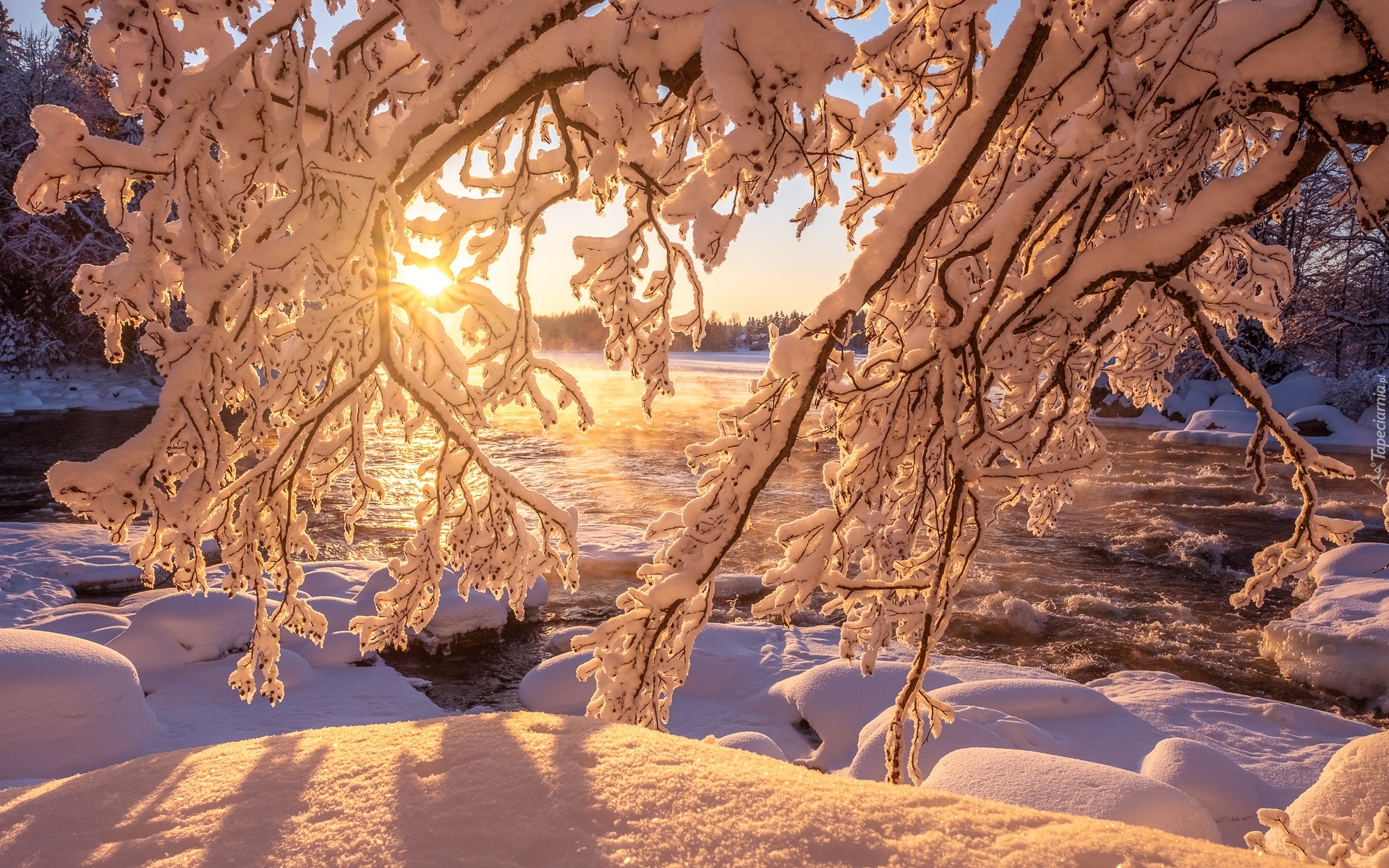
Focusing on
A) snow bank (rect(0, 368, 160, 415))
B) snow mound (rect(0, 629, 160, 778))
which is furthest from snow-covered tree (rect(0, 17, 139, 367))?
snow mound (rect(0, 629, 160, 778))

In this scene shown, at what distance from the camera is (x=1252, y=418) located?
24938mm

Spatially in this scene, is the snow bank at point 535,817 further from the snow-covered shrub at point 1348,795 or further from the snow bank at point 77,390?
the snow bank at point 77,390

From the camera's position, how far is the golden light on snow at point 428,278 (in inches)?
114

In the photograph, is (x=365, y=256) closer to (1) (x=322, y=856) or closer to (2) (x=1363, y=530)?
(1) (x=322, y=856)

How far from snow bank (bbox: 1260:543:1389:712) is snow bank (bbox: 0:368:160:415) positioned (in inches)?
1197

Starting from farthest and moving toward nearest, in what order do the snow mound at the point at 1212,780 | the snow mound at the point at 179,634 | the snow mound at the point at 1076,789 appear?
the snow mound at the point at 179,634 < the snow mound at the point at 1212,780 < the snow mound at the point at 1076,789

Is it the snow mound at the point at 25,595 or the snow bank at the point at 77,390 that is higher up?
the snow bank at the point at 77,390

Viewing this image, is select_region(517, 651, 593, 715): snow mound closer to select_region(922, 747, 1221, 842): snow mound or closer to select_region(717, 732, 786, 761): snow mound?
select_region(717, 732, 786, 761): snow mound

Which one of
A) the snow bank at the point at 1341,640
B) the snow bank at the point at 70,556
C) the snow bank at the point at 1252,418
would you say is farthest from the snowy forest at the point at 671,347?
the snow bank at the point at 1252,418

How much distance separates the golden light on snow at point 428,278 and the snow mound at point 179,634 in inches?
180

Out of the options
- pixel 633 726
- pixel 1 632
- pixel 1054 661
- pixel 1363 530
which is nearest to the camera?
pixel 633 726

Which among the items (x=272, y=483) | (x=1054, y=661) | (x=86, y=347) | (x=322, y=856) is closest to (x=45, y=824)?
(x=322, y=856)

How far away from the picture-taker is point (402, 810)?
5.33 ft

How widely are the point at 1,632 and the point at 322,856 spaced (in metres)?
5.51
